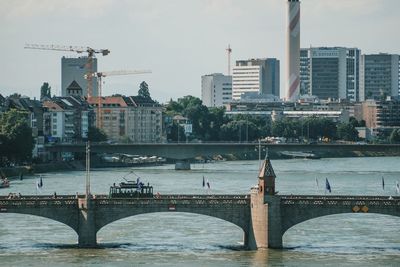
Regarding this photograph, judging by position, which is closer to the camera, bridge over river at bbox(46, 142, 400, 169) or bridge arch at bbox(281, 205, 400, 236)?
bridge arch at bbox(281, 205, 400, 236)

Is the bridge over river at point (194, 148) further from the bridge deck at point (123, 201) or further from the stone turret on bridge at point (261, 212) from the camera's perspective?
the stone turret on bridge at point (261, 212)

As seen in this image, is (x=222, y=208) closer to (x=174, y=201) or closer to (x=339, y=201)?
(x=174, y=201)

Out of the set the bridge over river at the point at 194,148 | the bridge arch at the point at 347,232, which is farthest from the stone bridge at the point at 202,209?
the bridge over river at the point at 194,148

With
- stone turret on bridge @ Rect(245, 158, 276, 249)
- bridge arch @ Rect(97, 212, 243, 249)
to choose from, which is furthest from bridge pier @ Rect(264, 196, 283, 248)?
bridge arch @ Rect(97, 212, 243, 249)

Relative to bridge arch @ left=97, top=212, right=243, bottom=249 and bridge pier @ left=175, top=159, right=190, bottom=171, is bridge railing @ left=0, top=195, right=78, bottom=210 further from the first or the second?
bridge pier @ left=175, top=159, right=190, bottom=171

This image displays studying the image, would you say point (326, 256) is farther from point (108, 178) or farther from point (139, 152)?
point (139, 152)

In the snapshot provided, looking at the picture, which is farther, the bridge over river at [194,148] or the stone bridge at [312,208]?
the bridge over river at [194,148]

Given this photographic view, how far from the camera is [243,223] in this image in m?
81.2

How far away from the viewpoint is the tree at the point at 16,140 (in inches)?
6329

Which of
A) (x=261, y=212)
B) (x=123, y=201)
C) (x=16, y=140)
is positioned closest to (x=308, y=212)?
(x=261, y=212)

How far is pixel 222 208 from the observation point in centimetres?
8112

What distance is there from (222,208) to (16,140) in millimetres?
83388

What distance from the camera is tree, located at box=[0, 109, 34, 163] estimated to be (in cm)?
16075

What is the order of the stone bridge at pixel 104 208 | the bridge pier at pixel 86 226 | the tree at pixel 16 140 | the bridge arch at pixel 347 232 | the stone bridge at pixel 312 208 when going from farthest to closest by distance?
the tree at pixel 16 140 → the bridge arch at pixel 347 232 → the stone bridge at pixel 104 208 → the bridge pier at pixel 86 226 → the stone bridge at pixel 312 208
